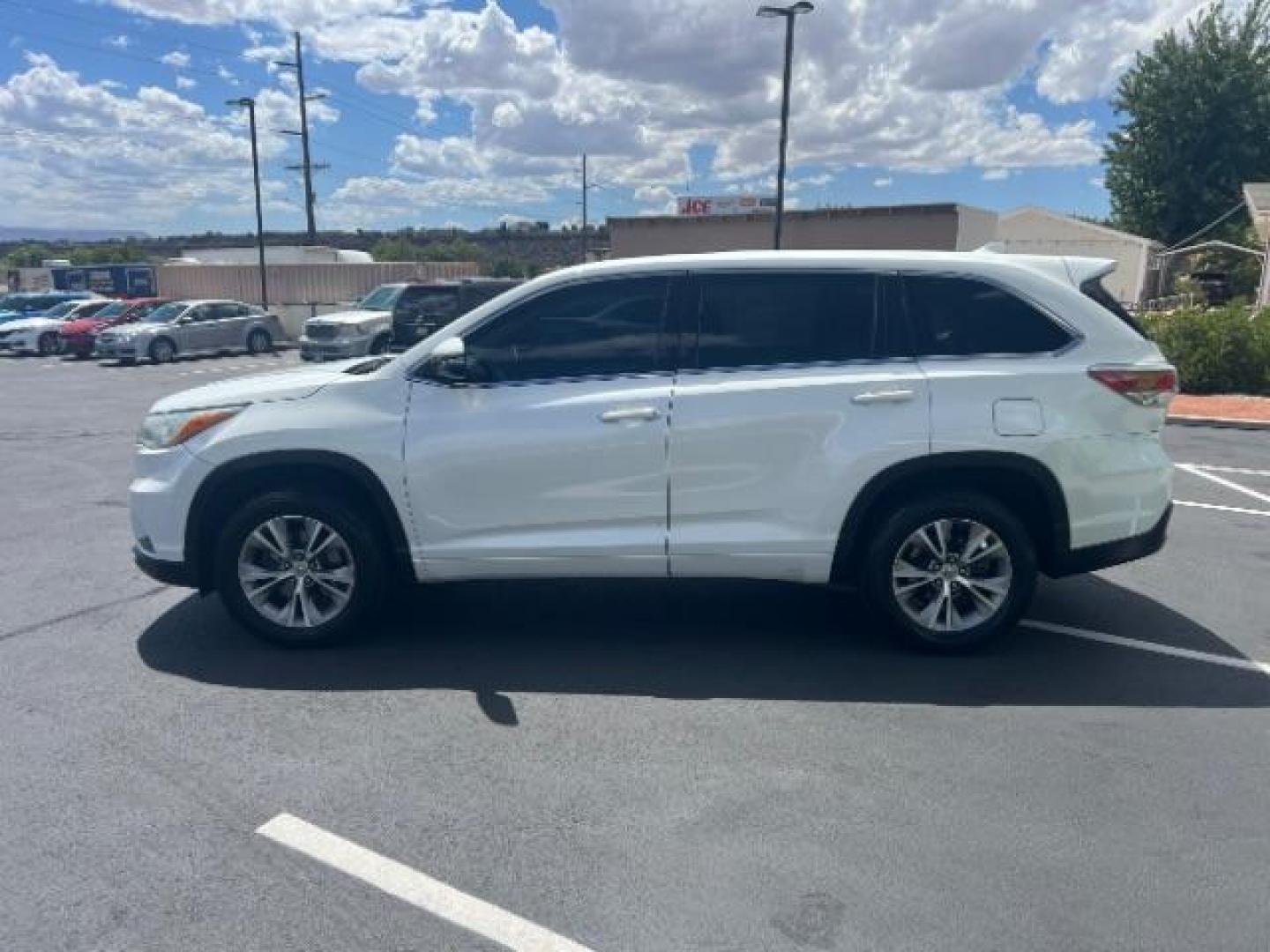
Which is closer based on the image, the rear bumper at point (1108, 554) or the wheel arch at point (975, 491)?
the wheel arch at point (975, 491)

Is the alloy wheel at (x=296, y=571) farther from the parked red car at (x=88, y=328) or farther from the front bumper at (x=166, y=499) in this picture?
the parked red car at (x=88, y=328)

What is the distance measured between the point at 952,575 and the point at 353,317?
1951 cm

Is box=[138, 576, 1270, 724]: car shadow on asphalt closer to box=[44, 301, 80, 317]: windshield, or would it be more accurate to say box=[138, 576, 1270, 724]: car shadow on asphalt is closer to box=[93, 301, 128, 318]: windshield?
box=[93, 301, 128, 318]: windshield

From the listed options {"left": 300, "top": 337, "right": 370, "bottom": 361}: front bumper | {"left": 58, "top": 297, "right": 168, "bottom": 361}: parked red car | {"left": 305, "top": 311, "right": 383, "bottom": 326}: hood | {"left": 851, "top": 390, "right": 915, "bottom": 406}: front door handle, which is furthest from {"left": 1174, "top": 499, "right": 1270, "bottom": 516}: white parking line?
{"left": 58, "top": 297, "right": 168, "bottom": 361}: parked red car

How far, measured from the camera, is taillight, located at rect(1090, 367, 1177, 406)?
4215 millimetres

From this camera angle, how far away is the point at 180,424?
445 cm

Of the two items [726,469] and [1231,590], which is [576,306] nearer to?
[726,469]

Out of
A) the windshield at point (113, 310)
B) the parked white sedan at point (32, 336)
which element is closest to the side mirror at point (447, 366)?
the parked white sedan at point (32, 336)

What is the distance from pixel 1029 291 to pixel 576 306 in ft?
6.84

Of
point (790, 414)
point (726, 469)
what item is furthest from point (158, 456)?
point (790, 414)

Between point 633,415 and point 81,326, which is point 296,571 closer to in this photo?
point 633,415

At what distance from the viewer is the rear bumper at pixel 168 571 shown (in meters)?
4.46

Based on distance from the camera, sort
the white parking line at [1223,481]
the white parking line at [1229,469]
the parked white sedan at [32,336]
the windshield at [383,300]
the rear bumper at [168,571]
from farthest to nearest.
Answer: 1. the parked white sedan at [32,336]
2. the windshield at [383,300]
3. the white parking line at [1229,469]
4. the white parking line at [1223,481]
5. the rear bumper at [168,571]

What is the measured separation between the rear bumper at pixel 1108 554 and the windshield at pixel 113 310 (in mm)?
29986
